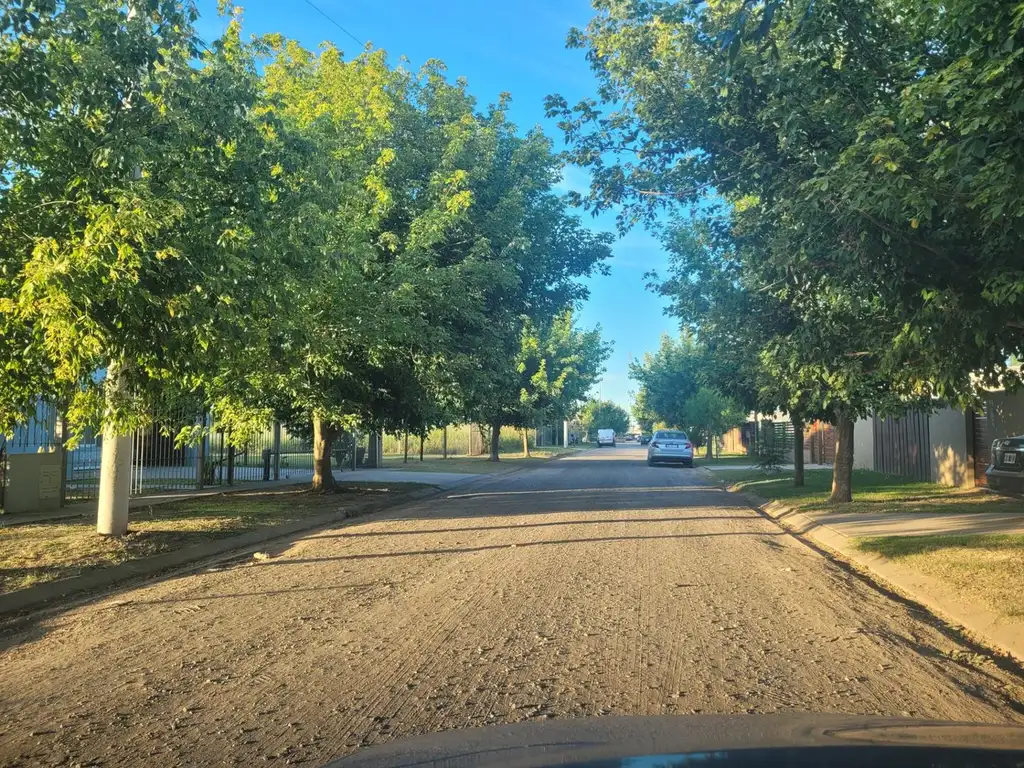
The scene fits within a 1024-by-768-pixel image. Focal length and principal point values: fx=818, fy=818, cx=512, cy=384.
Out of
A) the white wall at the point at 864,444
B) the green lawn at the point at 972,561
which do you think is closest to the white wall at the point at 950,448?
the white wall at the point at 864,444

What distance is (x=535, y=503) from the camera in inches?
655

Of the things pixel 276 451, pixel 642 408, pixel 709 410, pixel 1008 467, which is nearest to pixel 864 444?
pixel 709 410

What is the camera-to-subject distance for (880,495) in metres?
17.2

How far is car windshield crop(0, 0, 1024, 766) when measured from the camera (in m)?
5.07

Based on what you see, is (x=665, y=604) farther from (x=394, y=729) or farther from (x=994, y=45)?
(x=994, y=45)

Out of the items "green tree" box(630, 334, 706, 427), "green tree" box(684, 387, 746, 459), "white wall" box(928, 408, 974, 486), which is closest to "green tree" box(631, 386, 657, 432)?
"green tree" box(630, 334, 706, 427)

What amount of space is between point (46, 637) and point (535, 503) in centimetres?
1111

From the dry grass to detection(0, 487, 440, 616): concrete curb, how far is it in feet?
0.57

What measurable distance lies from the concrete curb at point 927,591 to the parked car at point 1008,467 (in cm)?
331

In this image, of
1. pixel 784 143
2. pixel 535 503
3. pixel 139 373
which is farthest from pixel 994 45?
pixel 535 503

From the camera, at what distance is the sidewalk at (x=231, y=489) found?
12898 millimetres

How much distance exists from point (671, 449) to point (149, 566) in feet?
90.9

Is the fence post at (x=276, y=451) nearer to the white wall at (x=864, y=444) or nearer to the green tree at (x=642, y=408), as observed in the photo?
the white wall at (x=864, y=444)

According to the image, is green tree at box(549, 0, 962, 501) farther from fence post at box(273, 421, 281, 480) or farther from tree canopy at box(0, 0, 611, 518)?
fence post at box(273, 421, 281, 480)
